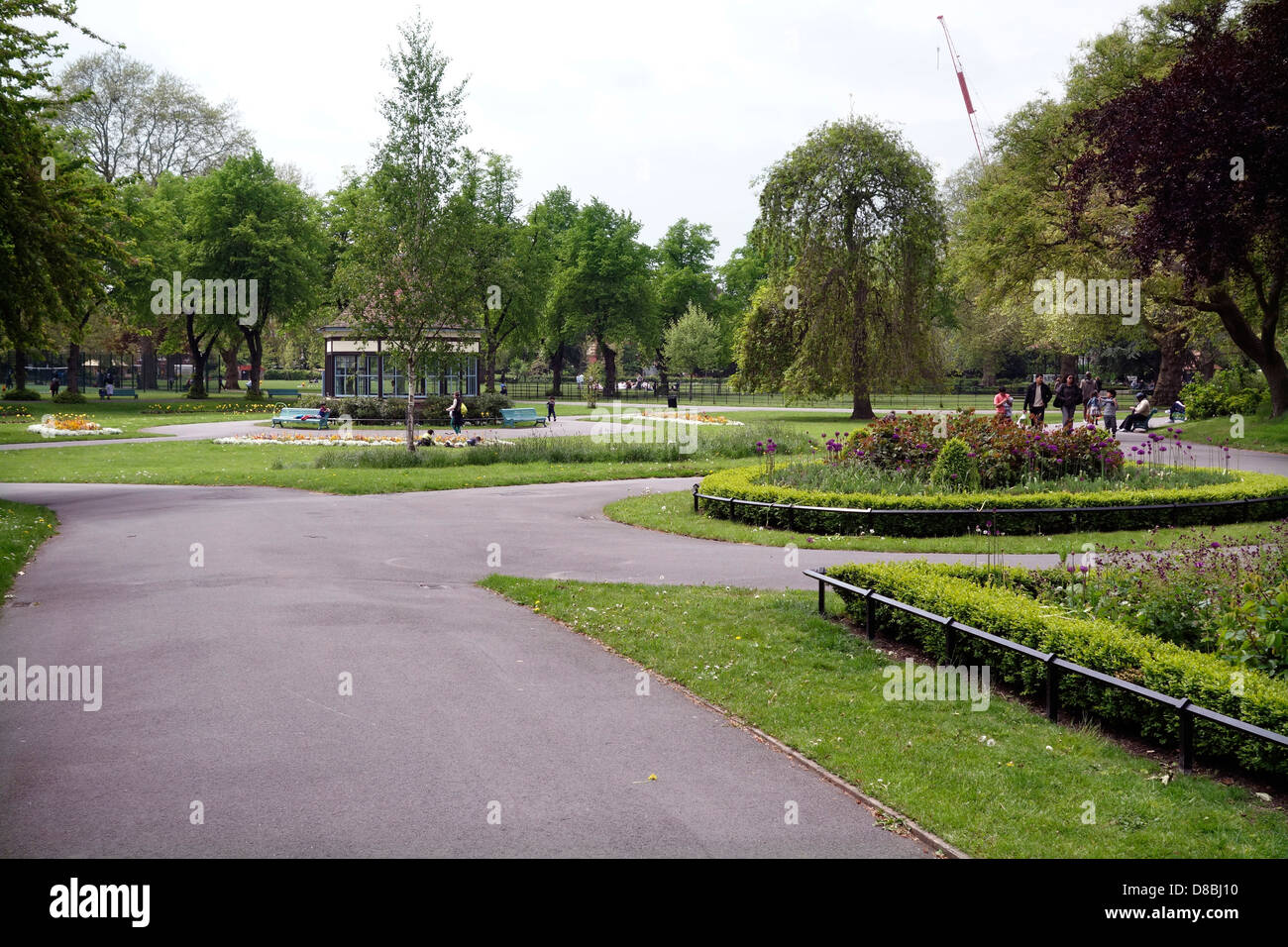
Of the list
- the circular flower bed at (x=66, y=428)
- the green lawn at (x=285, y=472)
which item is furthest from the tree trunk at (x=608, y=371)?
the green lawn at (x=285, y=472)

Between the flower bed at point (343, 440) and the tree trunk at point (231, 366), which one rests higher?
the tree trunk at point (231, 366)

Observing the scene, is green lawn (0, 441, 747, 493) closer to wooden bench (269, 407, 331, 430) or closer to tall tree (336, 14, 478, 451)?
tall tree (336, 14, 478, 451)

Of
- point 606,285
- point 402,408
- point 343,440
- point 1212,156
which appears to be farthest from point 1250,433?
point 606,285

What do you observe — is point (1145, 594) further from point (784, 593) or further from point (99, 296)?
point (99, 296)

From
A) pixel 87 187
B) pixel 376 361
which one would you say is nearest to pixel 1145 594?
pixel 87 187

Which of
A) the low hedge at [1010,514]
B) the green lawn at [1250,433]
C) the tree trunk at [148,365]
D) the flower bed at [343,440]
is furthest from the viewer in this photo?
the tree trunk at [148,365]

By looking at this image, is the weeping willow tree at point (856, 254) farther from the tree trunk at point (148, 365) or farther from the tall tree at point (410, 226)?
the tree trunk at point (148, 365)

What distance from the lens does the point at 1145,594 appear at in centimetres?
839

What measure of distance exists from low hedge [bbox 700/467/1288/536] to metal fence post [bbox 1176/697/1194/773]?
832 centimetres

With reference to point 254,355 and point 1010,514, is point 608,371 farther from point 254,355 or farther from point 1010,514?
point 1010,514

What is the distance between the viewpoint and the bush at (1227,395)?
35312mm

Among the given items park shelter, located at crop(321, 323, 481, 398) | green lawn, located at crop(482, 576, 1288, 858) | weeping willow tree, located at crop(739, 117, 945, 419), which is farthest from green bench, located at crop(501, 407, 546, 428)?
green lawn, located at crop(482, 576, 1288, 858)

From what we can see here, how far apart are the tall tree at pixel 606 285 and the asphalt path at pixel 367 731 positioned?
62.3 metres

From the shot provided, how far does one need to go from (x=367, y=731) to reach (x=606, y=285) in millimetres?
69200
